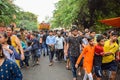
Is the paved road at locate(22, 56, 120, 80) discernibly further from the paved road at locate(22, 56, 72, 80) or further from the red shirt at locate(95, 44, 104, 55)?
the red shirt at locate(95, 44, 104, 55)

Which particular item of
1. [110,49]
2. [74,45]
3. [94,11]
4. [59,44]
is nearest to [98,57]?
[110,49]

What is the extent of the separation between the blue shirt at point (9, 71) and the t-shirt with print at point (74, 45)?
674 cm

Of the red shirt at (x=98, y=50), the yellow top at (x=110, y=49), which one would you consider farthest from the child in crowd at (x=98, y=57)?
the yellow top at (x=110, y=49)

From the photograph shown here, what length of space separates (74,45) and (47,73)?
10.2 feet

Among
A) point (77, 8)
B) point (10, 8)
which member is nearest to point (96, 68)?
point (10, 8)

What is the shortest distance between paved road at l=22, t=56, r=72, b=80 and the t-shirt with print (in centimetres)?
149

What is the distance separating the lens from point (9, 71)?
5.61m

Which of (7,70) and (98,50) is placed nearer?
Result: (7,70)

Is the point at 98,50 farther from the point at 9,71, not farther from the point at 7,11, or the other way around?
the point at 9,71

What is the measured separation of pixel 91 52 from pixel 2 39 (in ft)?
13.8

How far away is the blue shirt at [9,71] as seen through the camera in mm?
5551

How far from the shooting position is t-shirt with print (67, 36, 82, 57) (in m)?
12.4

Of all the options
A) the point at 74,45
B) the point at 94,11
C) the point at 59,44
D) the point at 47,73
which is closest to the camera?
the point at 74,45

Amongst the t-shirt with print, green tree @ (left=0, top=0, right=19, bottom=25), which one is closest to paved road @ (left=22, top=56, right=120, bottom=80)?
the t-shirt with print
